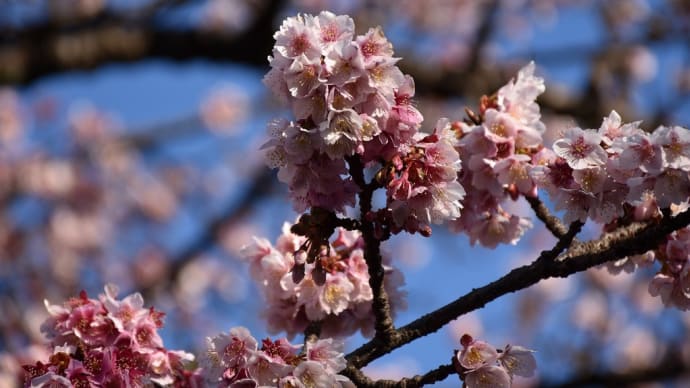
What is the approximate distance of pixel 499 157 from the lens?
2.13 m

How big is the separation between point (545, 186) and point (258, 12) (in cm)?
451

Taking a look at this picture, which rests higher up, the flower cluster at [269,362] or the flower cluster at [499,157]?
the flower cluster at [499,157]

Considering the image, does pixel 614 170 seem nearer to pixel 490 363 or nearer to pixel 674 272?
pixel 674 272

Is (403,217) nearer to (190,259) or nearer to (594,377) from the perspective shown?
(594,377)

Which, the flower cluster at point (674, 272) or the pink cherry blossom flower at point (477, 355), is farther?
the flower cluster at point (674, 272)

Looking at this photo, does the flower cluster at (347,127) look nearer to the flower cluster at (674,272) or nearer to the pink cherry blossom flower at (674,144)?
the pink cherry blossom flower at (674,144)

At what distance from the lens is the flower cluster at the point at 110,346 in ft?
6.35

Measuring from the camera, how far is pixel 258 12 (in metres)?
6.18

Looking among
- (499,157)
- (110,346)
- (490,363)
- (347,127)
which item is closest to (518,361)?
(490,363)

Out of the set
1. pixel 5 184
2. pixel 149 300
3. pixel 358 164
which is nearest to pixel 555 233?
pixel 358 164

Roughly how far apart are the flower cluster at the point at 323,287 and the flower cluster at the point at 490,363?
36 cm

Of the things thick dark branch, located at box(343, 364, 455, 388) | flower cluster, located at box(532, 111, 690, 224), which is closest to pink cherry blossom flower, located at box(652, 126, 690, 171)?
flower cluster, located at box(532, 111, 690, 224)

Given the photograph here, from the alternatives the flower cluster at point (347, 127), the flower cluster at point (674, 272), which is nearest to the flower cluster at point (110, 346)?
the flower cluster at point (347, 127)

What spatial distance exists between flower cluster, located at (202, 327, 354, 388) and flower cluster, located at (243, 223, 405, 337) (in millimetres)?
226
